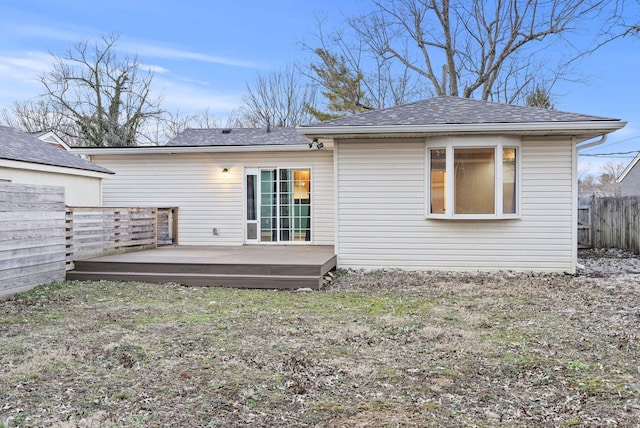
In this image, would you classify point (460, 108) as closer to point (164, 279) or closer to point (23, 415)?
point (164, 279)

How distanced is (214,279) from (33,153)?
5135 millimetres

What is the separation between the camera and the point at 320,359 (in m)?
3.43

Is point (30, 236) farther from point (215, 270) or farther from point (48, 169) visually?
point (48, 169)

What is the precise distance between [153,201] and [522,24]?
1417 centimetres

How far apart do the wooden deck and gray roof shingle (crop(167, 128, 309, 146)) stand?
370cm

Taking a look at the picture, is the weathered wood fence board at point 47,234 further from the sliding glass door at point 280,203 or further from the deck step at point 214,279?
the sliding glass door at point 280,203

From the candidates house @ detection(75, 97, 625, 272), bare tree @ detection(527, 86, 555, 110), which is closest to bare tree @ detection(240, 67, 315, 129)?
bare tree @ detection(527, 86, 555, 110)

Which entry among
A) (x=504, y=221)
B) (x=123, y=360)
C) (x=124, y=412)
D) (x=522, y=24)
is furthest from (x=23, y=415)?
(x=522, y=24)

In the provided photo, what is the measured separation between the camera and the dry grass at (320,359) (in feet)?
8.38

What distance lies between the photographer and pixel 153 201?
10570mm

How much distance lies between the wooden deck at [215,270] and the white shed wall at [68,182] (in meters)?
2.42

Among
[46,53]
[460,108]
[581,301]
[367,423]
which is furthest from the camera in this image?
[46,53]

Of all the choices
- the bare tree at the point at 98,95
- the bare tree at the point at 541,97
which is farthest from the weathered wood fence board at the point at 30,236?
the bare tree at the point at 541,97

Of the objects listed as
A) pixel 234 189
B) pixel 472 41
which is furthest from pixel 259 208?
pixel 472 41
